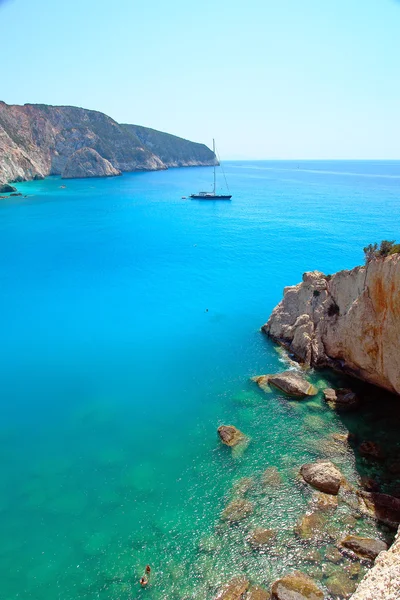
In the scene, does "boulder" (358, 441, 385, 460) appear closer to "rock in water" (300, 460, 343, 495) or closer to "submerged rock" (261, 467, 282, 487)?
"rock in water" (300, 460, 343, 495)

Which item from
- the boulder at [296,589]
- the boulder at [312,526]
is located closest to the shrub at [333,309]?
the boulder at [312,526]

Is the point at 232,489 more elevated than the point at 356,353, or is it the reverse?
the point at 356,353

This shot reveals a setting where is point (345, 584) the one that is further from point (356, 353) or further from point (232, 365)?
point (232, 365)

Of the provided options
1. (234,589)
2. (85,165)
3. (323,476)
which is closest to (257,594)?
(234,589)

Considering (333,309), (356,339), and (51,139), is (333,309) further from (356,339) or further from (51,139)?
(51,139)

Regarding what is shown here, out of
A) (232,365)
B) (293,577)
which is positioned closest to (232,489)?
(293,577)

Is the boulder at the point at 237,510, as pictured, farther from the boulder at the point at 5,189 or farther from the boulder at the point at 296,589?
the boulder at the point at 5,189
